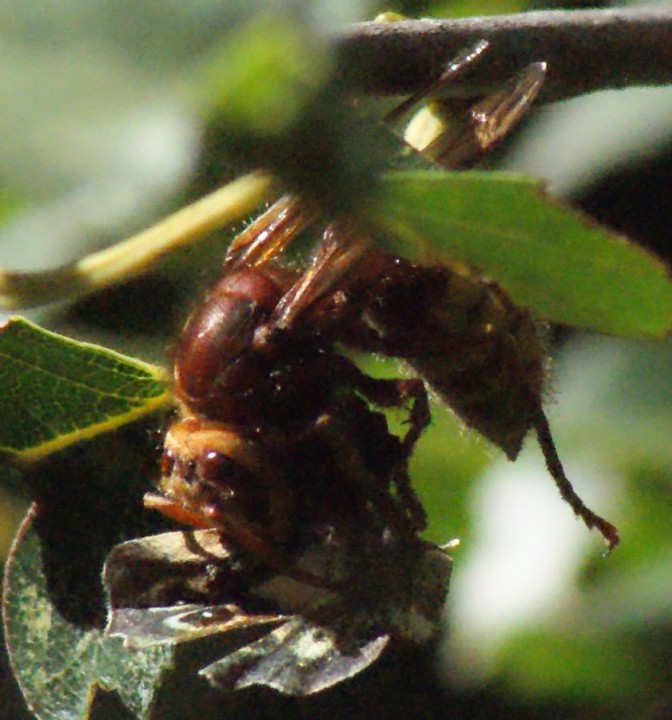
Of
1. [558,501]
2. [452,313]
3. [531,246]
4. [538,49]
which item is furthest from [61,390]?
[558,501]

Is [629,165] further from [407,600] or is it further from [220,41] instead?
[220,41]

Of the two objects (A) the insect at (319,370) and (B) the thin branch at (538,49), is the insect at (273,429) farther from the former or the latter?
(B) the thin branch at (538,49)

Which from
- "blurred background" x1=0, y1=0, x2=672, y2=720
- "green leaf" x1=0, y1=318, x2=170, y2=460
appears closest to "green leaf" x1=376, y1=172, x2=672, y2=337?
"blurred background" x1=0, y1=0, x2=672, y2=720

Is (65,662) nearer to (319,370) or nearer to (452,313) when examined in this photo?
(319,370)

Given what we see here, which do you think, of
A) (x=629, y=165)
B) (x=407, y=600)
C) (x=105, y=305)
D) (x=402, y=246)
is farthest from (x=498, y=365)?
(x=629, y=165)

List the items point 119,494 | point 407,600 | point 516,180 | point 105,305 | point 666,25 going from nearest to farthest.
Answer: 1. point 516,180
2. point 407,600
3. point 666,25
4. point 119,494
5. point 105,305

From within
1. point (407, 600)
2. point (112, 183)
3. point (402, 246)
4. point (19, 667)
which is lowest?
A: point (19, 667)
